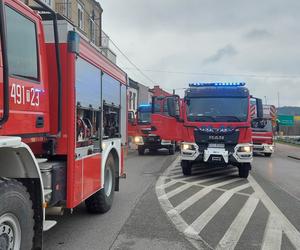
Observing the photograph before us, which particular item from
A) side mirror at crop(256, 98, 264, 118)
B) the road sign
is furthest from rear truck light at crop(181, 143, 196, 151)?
the road sign

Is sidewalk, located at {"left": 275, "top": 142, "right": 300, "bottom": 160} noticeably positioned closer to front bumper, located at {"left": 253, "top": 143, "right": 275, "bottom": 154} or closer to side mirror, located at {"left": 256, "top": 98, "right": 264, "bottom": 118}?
front bumper, located at {"left": 253, "top": 143, "right": 275, "bottom": 154}

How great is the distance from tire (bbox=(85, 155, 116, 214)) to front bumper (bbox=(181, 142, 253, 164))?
19.2 feet

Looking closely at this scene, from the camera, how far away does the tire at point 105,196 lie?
27.2 feet

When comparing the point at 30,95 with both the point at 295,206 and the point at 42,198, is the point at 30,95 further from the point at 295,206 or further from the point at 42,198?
the point at 295,206

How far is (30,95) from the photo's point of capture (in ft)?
16.7

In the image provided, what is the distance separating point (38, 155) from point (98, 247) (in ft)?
4.76

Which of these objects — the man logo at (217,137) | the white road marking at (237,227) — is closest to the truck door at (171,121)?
the man logo at (217,137)

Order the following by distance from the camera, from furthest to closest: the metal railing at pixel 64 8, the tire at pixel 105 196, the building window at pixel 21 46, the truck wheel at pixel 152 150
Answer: the truck wheel at pixel 152 150, the metal railing at pixel 64 8, the tire at pixel 105 196, the building window at pixel 21 46

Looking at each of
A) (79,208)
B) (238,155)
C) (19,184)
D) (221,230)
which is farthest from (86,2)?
(19,184)

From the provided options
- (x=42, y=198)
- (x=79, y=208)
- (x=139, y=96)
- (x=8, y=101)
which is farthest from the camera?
(x=139, y=96)

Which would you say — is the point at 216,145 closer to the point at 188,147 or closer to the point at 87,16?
the point at 188,147

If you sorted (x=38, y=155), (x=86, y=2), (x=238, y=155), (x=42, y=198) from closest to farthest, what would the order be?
(x=42, y=198), (x=38, y=155), (x=238, y=155), (x=86, y=2)

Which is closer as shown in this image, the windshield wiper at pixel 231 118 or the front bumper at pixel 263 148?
the windshield wiper at pixel 231 118

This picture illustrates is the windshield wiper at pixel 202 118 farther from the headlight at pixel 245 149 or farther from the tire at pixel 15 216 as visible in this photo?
the tire at pixel 15 216
